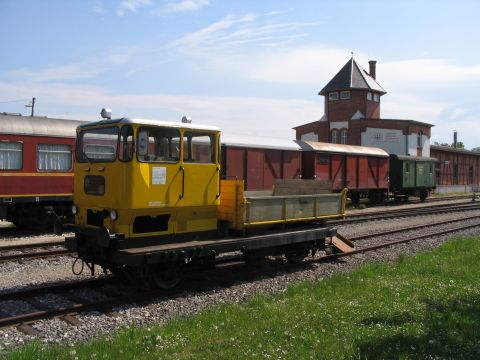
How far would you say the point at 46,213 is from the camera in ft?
48.7

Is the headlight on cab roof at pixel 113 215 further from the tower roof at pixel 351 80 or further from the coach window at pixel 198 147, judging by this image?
the tower roof at pixel 351 80

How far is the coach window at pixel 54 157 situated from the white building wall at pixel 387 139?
35.0 metres

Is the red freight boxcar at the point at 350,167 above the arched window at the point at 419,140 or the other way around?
the other way around

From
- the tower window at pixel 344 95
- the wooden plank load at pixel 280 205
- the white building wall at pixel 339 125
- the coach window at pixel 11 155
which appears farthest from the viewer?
the tower window at pixel 344 95

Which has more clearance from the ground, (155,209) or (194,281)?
(155,209)

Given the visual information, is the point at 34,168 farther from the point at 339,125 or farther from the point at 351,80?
the point at 351,80

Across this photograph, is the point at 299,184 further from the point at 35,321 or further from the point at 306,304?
the point at 35,321

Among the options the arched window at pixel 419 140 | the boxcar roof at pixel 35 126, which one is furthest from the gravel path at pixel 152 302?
the arched window at pixel 419 140

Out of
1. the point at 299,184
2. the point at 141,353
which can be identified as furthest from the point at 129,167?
the point at 299,184

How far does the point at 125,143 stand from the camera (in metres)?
7.41

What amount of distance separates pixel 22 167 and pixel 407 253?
446 inches

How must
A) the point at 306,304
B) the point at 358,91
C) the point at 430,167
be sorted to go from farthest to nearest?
the point at 358,91 < the point at 430,167 < the point at 306,304

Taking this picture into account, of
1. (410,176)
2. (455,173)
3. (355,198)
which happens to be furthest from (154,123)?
(455,173)

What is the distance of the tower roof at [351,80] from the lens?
49.2 meters
